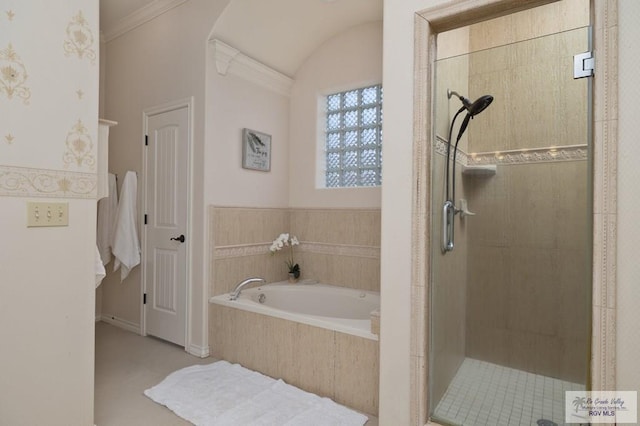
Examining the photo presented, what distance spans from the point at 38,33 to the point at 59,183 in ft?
2.18

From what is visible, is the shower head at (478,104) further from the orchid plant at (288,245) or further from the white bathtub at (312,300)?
the orchid plant at (288,245)

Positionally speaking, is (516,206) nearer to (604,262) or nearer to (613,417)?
(604,262)

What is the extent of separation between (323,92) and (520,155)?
6.83 ft

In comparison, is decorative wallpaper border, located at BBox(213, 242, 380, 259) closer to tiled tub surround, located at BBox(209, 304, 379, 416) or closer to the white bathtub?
the white bathtub

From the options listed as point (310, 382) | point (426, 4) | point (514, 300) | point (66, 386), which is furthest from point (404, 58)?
point (66, 386)

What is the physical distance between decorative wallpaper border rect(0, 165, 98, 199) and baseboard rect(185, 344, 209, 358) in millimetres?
1624

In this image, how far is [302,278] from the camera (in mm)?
3582

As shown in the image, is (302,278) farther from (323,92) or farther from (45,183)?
(45,183)

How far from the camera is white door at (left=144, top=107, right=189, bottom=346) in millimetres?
2992

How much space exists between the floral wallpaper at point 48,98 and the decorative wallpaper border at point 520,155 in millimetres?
1769

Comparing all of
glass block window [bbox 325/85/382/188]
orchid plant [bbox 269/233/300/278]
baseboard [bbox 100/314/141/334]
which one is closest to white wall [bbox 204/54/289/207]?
orchid plant [bbox 269/233/300/278]

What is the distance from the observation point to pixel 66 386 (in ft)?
5.34

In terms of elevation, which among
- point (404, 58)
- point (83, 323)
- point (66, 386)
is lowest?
point (66, 386)

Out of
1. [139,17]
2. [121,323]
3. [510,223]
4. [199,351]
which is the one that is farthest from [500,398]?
[139,17]
